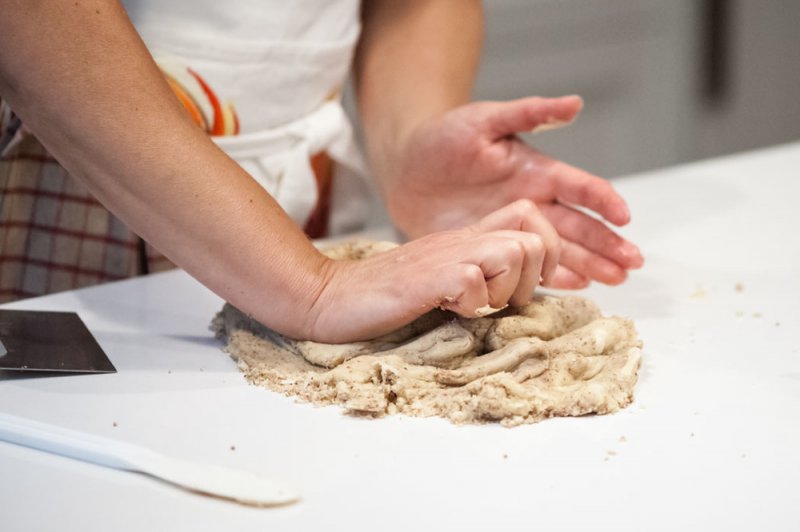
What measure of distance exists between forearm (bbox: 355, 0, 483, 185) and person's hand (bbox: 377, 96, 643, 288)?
0.17 ft

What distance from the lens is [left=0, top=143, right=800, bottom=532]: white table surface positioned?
1.84 feet

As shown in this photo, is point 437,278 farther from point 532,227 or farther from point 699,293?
point 699,293

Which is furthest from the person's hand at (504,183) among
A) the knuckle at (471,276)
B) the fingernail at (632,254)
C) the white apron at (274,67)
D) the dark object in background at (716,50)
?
the dark object in background at (716,50)

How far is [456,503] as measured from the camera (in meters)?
0.57

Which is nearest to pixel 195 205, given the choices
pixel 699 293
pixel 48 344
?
pixel 48 344

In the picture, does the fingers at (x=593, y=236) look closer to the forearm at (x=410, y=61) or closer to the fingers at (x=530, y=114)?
the fingers at (x=530, y=114)

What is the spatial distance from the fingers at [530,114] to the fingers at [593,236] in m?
0.09

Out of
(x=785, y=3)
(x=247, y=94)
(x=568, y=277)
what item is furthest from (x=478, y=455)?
(x=785, y=3)

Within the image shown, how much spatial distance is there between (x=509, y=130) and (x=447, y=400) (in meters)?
0.39

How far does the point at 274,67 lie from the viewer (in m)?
1.07

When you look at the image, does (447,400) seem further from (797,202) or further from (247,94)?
(797,202)

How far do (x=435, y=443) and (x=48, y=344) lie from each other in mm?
347

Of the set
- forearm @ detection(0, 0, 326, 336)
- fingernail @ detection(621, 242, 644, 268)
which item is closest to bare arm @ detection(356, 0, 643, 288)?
fingernail @ detection(621, 242, 644, 268)

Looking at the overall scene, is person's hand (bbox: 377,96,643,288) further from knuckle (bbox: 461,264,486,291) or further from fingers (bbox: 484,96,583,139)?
knuckle (bbox: 461,264,486,291)
